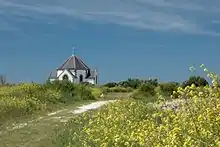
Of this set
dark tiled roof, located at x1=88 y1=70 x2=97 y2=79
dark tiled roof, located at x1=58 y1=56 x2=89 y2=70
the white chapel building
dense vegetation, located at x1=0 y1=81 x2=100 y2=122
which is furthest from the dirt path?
dark tiled roof, located at x1=88 y1=70 x2=97 y2=79

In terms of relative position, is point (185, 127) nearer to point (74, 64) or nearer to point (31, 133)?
point (31, 133)

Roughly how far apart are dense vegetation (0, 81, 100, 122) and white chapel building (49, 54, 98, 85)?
38.7 meters

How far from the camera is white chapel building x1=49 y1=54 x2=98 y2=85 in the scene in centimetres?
8100

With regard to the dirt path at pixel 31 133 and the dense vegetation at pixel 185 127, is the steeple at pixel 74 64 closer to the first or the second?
the dirt path at pixel 31 133

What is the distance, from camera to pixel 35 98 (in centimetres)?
2720

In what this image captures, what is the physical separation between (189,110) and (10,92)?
22.9 m

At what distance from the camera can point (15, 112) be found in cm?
2184

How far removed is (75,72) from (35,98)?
54021 mm

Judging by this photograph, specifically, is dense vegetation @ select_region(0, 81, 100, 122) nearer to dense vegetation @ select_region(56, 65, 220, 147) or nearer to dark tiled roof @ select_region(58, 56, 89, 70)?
dense vegetation @ select_region(56, 65, 220, 147)

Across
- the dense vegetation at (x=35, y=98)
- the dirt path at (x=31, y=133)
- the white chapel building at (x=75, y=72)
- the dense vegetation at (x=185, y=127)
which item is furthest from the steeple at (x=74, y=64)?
the dense vegetation at (x=185, y=127)

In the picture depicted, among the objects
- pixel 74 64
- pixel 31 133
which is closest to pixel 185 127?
pixel 31 133

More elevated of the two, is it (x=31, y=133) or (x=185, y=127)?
(x=185, y=127)

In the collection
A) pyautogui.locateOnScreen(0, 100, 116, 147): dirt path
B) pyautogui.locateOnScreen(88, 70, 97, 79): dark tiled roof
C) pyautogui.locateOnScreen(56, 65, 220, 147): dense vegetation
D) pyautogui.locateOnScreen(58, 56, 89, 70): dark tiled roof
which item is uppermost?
pyautogui.locateOnScreen(58, 56, 89, 70): dark tiled roof

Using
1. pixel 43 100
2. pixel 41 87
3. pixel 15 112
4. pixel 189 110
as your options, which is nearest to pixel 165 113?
pixel 189 110
